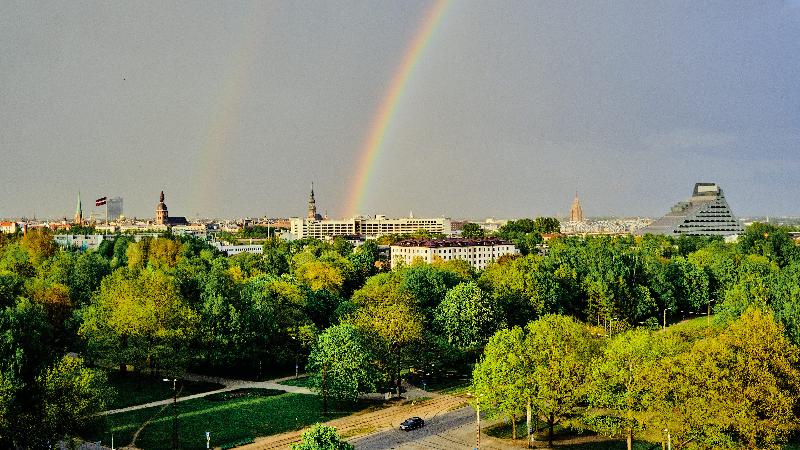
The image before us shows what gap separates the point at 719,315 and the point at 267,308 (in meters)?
43.8

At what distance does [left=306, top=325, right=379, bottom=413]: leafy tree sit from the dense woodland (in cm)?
13

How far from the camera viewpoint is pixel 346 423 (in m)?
48.6

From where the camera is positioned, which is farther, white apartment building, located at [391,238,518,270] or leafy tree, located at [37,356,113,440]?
white apartment building, located at [391,238,518,270]

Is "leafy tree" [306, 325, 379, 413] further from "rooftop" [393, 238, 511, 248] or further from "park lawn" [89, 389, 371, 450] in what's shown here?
"rooftop" [393, 238, 511, 248]

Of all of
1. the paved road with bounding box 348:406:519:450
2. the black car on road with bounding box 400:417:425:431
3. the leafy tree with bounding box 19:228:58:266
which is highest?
the leafy tree with bounding box 19:228:58:266

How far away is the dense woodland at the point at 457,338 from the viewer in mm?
37188

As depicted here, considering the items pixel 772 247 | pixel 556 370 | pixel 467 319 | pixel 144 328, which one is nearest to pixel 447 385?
pixel 467 319

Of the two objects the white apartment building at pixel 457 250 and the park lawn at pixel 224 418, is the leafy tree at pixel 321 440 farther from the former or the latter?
the white apartment building at pixel 457 250

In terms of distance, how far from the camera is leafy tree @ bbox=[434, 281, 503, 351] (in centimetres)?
6475

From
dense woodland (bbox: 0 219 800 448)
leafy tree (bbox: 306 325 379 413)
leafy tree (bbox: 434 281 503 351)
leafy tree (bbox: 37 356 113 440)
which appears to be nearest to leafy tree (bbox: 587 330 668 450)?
dense woodland (bbox: 0 219 800 448)

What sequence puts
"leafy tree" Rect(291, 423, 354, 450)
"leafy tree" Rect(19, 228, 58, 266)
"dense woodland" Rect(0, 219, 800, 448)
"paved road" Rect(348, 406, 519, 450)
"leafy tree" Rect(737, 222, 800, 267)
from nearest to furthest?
"leafy tree" Rect(291, 423, 354, 450) < "dense woodland" Rect(0, 219, 800, 448) < "paved road" Rect(348, 406, 519, 450) < "leafy tree" Rect(19, 228, 58, 266) < "leafy tree" Rect(737, 222, 800, 267)

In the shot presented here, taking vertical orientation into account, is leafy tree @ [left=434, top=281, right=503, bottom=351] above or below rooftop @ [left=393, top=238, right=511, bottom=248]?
below

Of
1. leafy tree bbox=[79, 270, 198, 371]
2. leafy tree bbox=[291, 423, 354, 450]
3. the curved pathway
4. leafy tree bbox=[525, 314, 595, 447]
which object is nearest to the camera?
leafy tree bbox=[291, 423, 354, 450]

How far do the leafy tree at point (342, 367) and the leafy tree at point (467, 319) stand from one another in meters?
13.3
